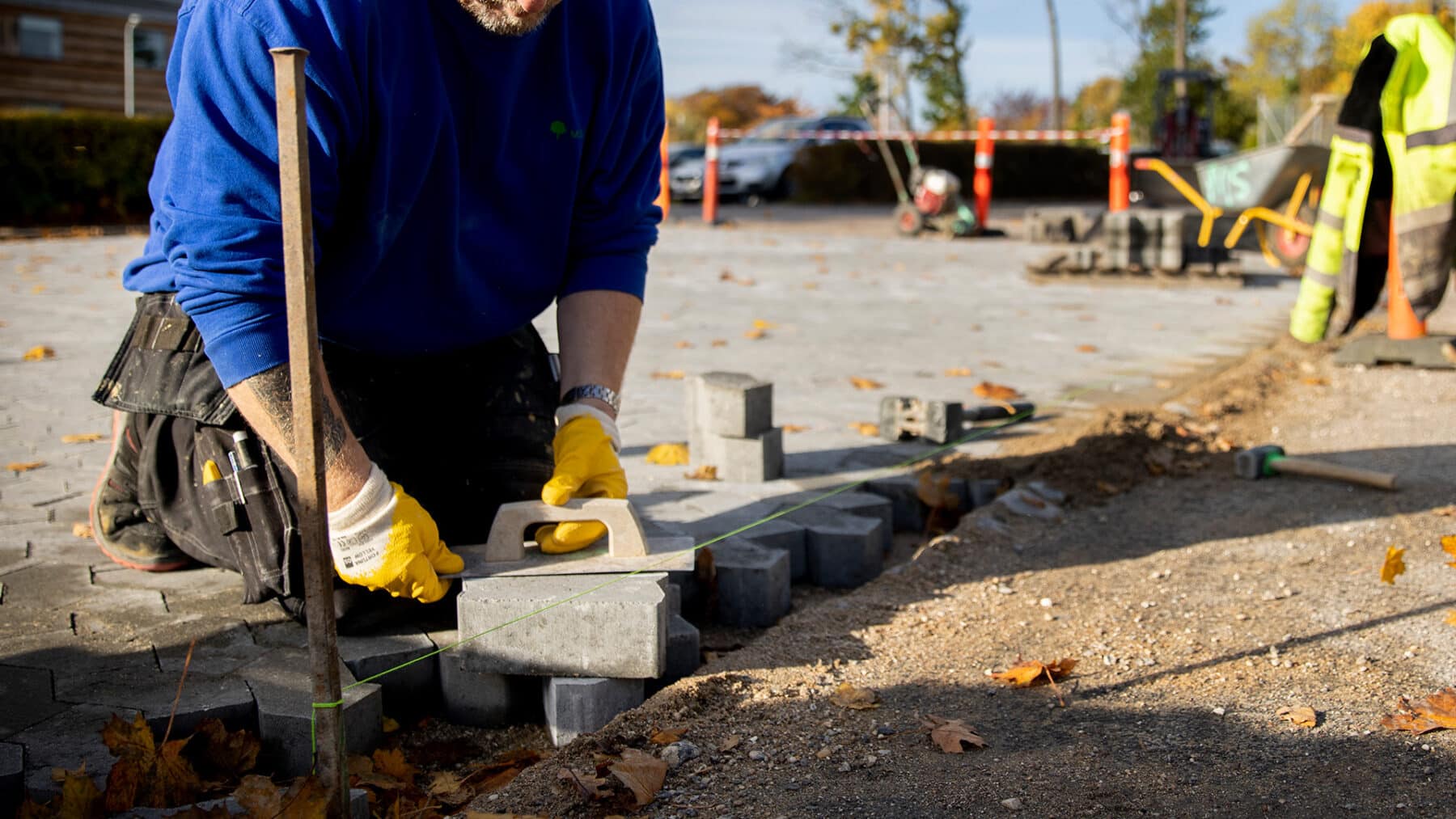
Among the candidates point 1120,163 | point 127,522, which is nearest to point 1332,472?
point 127,522

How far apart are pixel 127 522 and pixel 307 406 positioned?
5.43 ft

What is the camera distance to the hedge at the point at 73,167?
1484cm

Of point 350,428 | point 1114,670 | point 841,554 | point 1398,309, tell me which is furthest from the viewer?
point 1398,309

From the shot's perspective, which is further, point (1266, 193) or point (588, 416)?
point (1266, 193)

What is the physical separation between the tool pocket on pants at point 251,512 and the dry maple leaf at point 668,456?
1.55 m

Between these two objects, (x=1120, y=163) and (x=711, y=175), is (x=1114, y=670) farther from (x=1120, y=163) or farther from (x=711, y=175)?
(x=711, y=175)

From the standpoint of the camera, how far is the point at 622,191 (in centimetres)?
292

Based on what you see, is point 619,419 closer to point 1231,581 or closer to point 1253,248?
point 1231,581

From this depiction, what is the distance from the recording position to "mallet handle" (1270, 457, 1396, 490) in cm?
375

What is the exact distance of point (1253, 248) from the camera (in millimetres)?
10336

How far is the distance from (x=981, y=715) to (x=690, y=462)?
179 cm

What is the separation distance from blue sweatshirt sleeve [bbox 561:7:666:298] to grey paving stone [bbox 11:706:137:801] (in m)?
1.33

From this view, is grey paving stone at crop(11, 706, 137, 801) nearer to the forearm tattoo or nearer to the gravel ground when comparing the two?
the forearm tattoo

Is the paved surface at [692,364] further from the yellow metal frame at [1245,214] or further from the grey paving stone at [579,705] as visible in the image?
the grey paving stone at [579,705]
